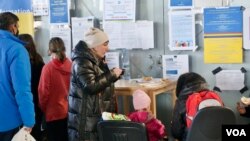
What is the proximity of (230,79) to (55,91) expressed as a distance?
1.55 m

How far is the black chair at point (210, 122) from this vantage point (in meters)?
2.14

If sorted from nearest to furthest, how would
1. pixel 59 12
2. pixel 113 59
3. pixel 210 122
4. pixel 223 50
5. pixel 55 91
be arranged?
pixel 210 122, pixel 55 91, pixel 223 50, pixel 113 59, pixel 59 12

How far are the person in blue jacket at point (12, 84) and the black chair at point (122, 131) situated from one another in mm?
437

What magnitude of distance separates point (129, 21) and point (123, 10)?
12 centimetres

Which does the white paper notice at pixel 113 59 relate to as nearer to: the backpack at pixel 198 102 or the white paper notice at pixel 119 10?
the white paper notice at pixel 119 10

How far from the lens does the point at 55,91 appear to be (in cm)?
321

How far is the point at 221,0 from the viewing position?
3.40 meters

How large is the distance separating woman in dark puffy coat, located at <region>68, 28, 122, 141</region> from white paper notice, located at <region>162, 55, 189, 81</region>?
3.70 ft

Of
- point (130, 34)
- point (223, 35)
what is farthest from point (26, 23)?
point (223, 35)

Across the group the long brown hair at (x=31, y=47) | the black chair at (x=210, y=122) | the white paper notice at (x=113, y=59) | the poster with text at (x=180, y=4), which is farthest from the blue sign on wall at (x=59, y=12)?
the black chair at (x=210, y=122)

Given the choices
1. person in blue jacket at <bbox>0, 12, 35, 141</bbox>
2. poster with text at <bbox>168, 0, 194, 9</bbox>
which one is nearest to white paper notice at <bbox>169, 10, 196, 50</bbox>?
poster with text at <bbox>168, 0, 194, 9</bbox>

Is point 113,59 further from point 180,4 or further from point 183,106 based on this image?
point 183,106

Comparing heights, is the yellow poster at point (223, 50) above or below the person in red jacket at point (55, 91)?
above

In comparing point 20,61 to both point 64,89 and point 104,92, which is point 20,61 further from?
point 64,89
